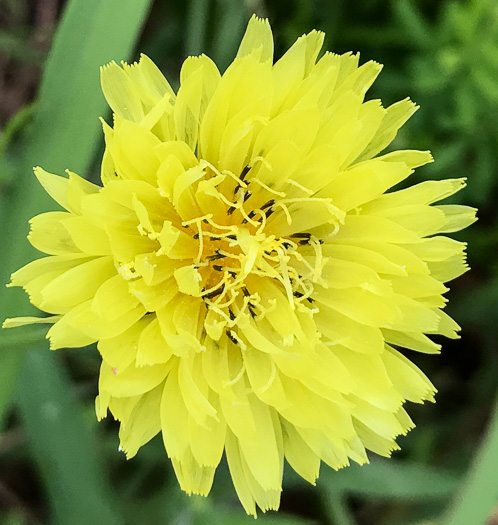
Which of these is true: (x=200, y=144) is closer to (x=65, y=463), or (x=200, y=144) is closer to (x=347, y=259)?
(x=347, y=259)

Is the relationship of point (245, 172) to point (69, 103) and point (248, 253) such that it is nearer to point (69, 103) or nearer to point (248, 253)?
point (248, 253)

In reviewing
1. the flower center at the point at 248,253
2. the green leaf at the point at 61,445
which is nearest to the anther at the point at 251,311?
the flower center at the point at 248,253

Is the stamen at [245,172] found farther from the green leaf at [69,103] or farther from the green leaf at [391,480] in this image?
the green leaf at [391,480]

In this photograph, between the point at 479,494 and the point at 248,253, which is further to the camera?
the point at 479,494

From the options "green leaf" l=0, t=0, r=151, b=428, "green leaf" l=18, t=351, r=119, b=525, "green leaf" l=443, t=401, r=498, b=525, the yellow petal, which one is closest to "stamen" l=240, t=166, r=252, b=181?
the yellow petal

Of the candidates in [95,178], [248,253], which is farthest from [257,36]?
[95,178]

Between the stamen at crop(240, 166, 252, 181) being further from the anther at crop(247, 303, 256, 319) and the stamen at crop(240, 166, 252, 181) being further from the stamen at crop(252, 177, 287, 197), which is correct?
the anther at crop(247, 303, 256, 319)
